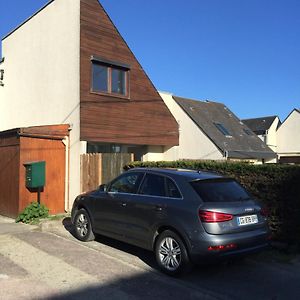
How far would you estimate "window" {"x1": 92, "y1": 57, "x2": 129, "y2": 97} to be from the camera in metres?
14.7

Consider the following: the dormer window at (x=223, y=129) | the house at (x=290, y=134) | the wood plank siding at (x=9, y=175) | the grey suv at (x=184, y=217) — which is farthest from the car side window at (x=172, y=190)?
A: the house at (x=290, y=134)

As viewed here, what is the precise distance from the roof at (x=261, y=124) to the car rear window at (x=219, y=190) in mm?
52005

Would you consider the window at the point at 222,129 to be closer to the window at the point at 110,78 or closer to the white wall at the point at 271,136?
the window at the point at 110,78

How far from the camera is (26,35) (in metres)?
17.2

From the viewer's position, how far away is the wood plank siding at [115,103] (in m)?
14.2

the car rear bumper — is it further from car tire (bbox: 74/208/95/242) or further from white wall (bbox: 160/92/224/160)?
white wall (bbox: 160/92/224/160)

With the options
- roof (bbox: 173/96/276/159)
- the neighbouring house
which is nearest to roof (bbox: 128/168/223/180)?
roof (bbox: 173/96/276/159)

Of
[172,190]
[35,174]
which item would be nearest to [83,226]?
[172,190]

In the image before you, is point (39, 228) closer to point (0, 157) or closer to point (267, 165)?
point (0, 157)

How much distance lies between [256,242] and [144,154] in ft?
35.0

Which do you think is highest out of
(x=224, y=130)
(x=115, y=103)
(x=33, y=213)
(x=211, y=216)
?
(x=115, y=103)

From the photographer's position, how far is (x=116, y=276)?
6715 mm

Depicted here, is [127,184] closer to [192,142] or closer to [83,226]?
[83,226]

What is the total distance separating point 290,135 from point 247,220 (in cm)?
4808
